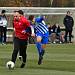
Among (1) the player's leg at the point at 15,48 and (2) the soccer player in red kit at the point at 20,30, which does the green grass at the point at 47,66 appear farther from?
(2) the soccer player in red kit at the point at 20,30

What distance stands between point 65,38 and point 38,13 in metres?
3.10

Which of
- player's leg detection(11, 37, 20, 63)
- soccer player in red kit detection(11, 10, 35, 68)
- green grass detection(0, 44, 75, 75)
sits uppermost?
soccer player in red kit detection(11, 10, 35, 68)

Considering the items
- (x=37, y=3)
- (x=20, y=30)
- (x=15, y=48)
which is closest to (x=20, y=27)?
(x=20, y=30)

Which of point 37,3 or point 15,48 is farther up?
point 15,48

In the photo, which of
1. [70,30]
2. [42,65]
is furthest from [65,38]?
[42,65]

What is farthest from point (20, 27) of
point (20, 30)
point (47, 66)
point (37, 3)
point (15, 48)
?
point (37, 3)

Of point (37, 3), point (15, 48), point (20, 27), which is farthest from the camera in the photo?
point (37, 3)

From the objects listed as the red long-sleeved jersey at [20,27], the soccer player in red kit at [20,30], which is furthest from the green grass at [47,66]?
the red long-sleeved jersey at [20,27]

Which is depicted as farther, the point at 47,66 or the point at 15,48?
the point at 47,66

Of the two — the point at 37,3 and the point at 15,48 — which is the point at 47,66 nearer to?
the point at 15,48

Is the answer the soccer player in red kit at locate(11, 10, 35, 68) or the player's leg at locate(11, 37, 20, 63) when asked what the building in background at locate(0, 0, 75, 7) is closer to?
the soccer player in red kit at locate(11, 10, 35, 68)

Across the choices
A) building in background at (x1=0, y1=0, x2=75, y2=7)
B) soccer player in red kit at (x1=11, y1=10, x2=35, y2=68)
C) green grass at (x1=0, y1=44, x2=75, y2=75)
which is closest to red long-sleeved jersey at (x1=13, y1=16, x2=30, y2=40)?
soccer player in red kit at (x1=11, y1=10, x2=35, y2=68)

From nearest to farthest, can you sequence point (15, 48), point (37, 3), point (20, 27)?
point (15, 48) < point (20, 27) < point (37, 3)

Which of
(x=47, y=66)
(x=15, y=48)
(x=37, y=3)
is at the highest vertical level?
(x=15, y=48)
